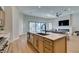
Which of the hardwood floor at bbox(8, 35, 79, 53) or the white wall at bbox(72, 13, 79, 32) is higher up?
the white wall at bbox(72, 13, 79, 32)

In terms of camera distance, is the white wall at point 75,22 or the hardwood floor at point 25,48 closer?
the hardwood floor at point 25,48

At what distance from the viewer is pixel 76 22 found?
11234 millimetres

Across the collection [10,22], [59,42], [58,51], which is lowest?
[58,51]

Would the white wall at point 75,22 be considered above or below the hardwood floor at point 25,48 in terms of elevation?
above

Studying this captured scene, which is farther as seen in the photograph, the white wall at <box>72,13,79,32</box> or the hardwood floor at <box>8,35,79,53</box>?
the white wall at <box>72,13,79,32</box>

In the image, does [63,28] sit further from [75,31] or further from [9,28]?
[9,28]

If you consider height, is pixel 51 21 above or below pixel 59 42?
above

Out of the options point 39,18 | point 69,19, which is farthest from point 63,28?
point 39,18

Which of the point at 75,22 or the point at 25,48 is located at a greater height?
the point at 75,22

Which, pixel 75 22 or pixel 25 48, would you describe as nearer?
pixel 25 48
